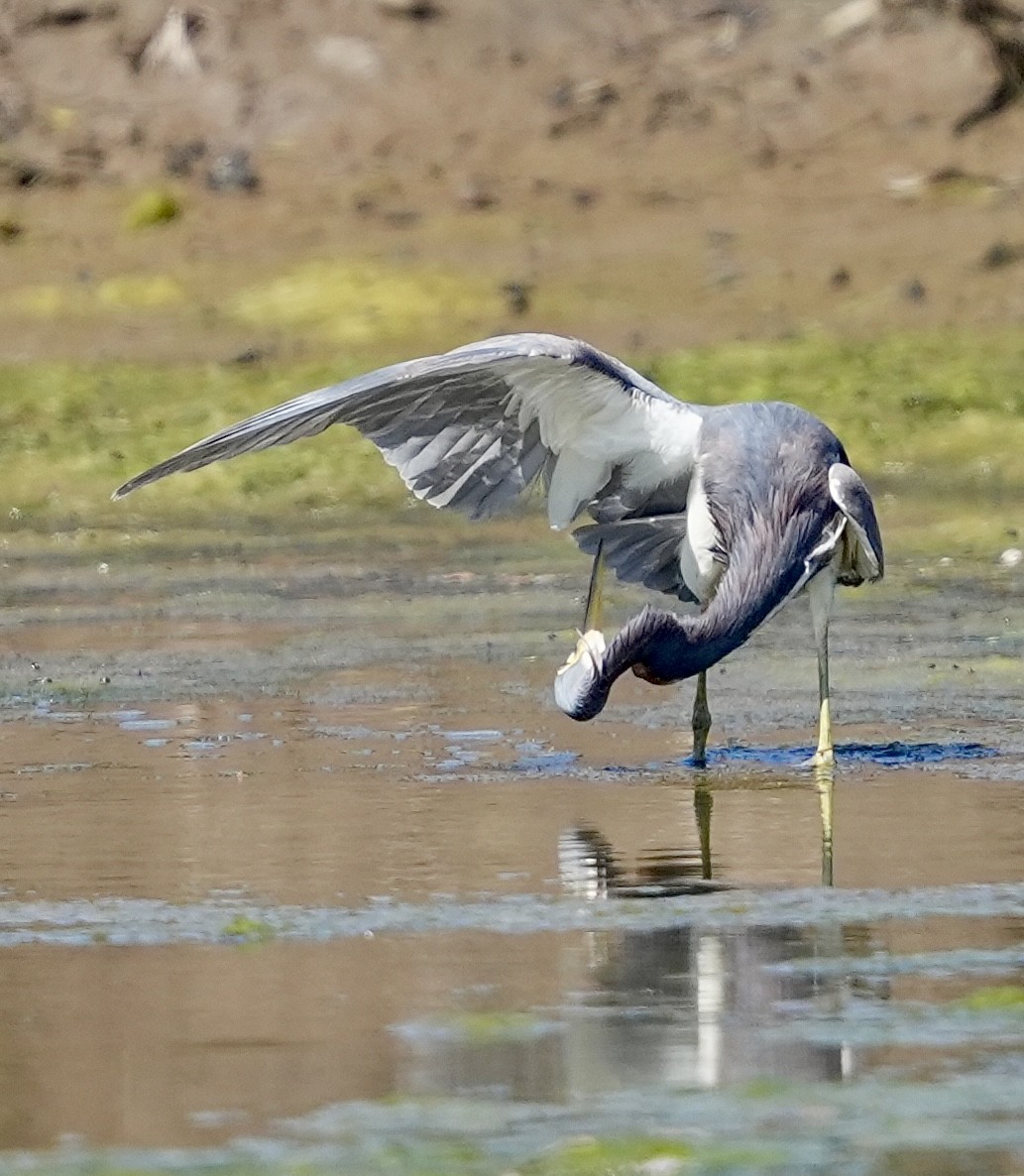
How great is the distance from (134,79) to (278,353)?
7.49 meters

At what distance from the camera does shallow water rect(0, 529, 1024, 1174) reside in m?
5.29

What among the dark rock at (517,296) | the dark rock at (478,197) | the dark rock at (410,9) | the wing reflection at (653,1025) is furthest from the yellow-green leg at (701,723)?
the dark rock at (410,9)

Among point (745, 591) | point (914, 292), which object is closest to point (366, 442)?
point (914, 292)

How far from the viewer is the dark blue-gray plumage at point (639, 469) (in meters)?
8.88

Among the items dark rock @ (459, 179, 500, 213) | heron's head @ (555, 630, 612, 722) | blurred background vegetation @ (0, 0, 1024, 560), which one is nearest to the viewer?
heron's head @ (555, 630, 612, 722)

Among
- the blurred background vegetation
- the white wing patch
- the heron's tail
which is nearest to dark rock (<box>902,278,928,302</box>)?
the blurred background vegetation

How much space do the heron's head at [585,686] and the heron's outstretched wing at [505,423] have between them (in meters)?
1.31

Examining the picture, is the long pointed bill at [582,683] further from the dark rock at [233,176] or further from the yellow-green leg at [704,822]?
the dark rock at [233,176]

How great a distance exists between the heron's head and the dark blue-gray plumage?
325mm

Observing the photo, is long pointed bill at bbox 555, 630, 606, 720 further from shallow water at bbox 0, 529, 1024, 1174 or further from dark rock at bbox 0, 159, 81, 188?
dark rock at bbox 0, 159, 81, 188

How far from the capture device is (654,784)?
9086mm

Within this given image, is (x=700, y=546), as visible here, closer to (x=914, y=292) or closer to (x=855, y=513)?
(x=855, y=513)

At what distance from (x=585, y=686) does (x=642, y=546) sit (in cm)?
195

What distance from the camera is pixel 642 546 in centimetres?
984
